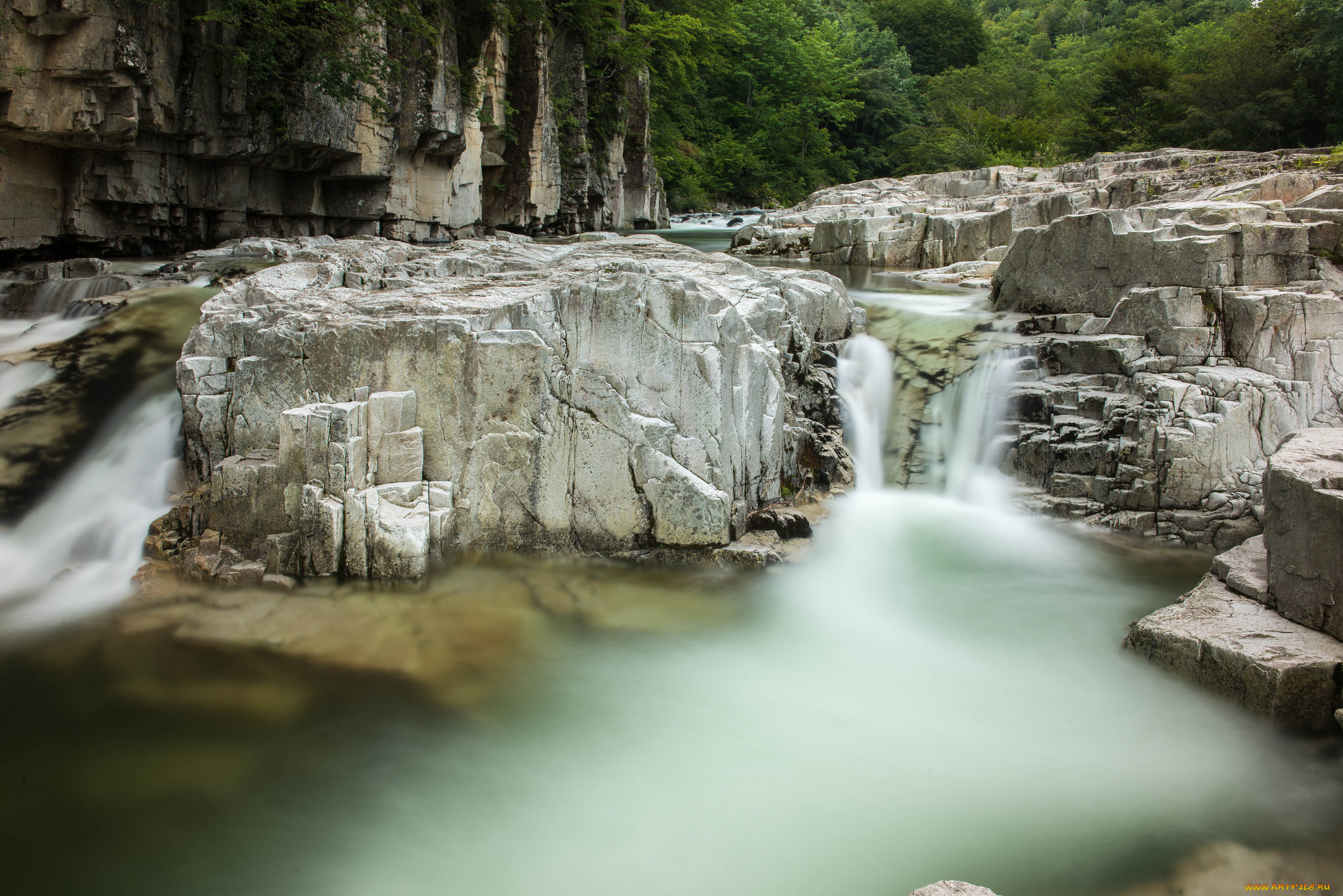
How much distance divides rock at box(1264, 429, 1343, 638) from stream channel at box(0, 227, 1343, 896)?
84 centimetres

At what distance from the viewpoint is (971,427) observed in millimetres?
7926

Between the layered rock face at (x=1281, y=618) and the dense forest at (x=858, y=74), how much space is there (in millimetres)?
13294

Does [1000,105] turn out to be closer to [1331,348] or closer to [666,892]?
[1331,348]

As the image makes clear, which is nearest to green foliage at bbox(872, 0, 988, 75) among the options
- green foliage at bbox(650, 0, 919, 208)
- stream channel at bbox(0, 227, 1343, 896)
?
green foliage at bbox(650, 0, 919, 208)

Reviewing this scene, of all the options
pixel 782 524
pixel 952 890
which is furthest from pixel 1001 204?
pixel 952 890

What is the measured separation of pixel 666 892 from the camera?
3.51 meters

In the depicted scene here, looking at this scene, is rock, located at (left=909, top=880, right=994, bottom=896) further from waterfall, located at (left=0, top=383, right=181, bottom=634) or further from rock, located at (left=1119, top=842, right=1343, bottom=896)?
waterfall, located at (left=0, top=383, right=181, bottom=634)

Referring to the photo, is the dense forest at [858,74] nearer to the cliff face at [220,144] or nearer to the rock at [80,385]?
the cliff face at [220,144]

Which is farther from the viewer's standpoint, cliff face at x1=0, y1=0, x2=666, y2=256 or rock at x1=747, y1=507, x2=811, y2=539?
cliff face at x1=0, y1=0, x2=666, y2=256

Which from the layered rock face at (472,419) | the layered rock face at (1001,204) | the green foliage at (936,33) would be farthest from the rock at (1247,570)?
the green foliage at (936,33)

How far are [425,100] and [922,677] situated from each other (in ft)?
44.6

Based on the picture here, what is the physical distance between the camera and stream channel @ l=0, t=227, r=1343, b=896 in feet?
11.9

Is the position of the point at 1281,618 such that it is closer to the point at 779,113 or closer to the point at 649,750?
the point at 649,750

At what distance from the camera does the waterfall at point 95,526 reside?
5.46 metres
